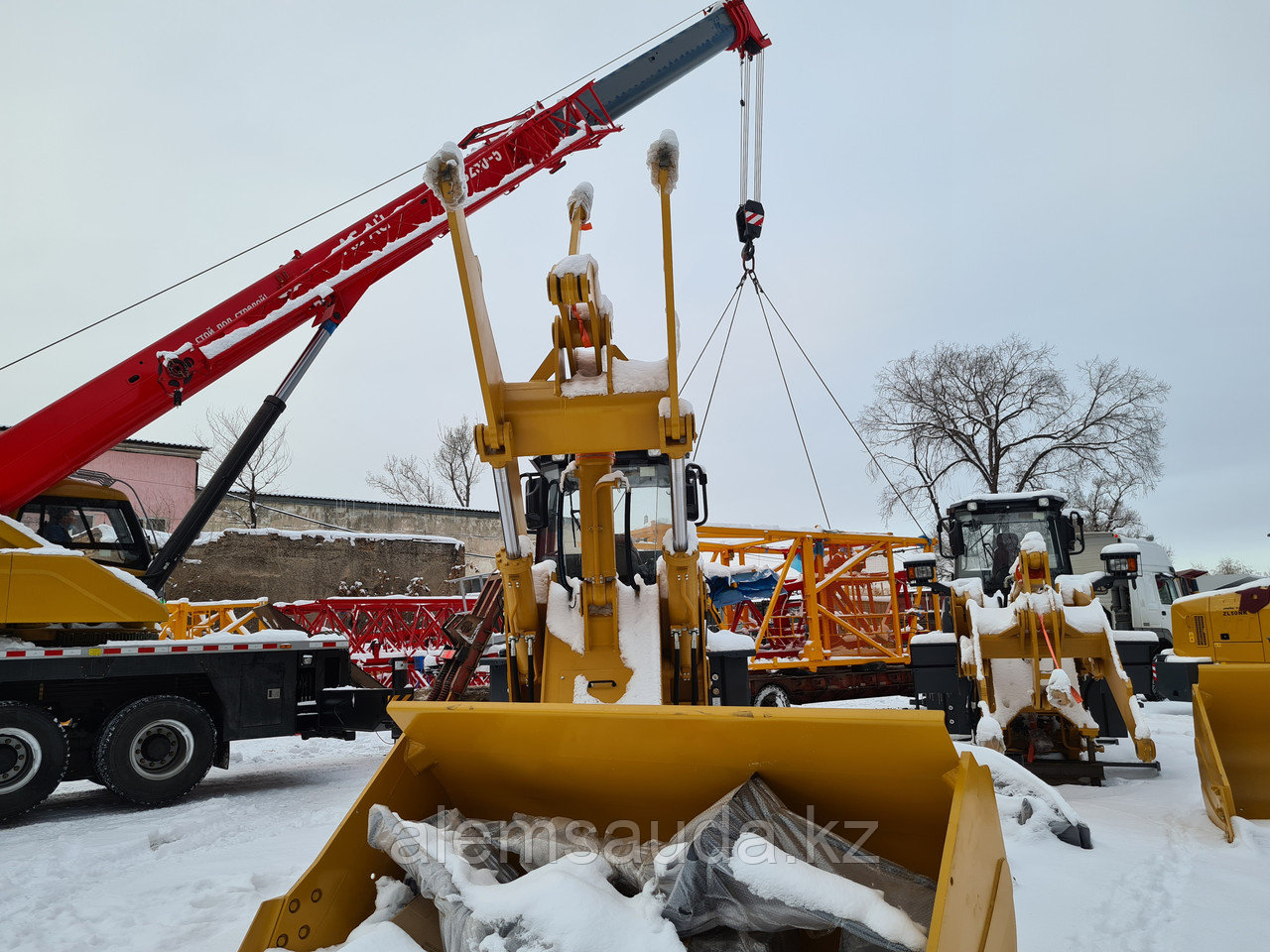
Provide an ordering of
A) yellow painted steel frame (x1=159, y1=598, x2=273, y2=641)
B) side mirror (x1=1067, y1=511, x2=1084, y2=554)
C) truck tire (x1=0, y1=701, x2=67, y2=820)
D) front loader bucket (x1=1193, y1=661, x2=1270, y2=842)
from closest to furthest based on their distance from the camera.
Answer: front loader bucket (x1=1193, y1=661, x2=1270, y2=842)
truck tire (x1=0, y1=701, x2=67, y2=820)
side mirror (x1=1067, y1=511, x2=1084, y2=554)
yellow painted steel frame (x1=159, y1=598, x2=273, y2=641)

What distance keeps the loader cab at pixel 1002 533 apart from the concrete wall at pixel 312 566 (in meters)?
16.6

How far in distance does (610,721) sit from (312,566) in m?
20.8

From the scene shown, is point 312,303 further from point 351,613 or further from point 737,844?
point 351,613

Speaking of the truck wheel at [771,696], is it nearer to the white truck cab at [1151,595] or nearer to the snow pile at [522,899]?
the snow pile at [522,899]

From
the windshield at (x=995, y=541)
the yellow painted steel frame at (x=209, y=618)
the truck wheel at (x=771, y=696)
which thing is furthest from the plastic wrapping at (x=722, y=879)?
the yellow painted steel frame at (x=209, y=618)

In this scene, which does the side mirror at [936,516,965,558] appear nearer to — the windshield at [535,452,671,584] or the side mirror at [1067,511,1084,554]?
the side mirror at [1067,511,1084,554]

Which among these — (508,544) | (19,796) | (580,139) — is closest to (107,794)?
(19,796)

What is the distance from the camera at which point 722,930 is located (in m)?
2.49

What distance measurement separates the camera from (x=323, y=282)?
26.7 feet

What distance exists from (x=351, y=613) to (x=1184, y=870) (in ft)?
46.7

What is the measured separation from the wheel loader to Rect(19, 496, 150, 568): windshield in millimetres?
4610

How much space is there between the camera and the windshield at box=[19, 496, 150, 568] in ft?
23.4

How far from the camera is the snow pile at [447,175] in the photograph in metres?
3.87

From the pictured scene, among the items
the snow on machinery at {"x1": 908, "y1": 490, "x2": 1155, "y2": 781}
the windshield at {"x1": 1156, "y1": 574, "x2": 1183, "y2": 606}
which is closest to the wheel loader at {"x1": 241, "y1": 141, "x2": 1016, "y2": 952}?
the snow on machinery at {"x1": 908, "y1": 490, "x2": 1155, "y2": 781}
